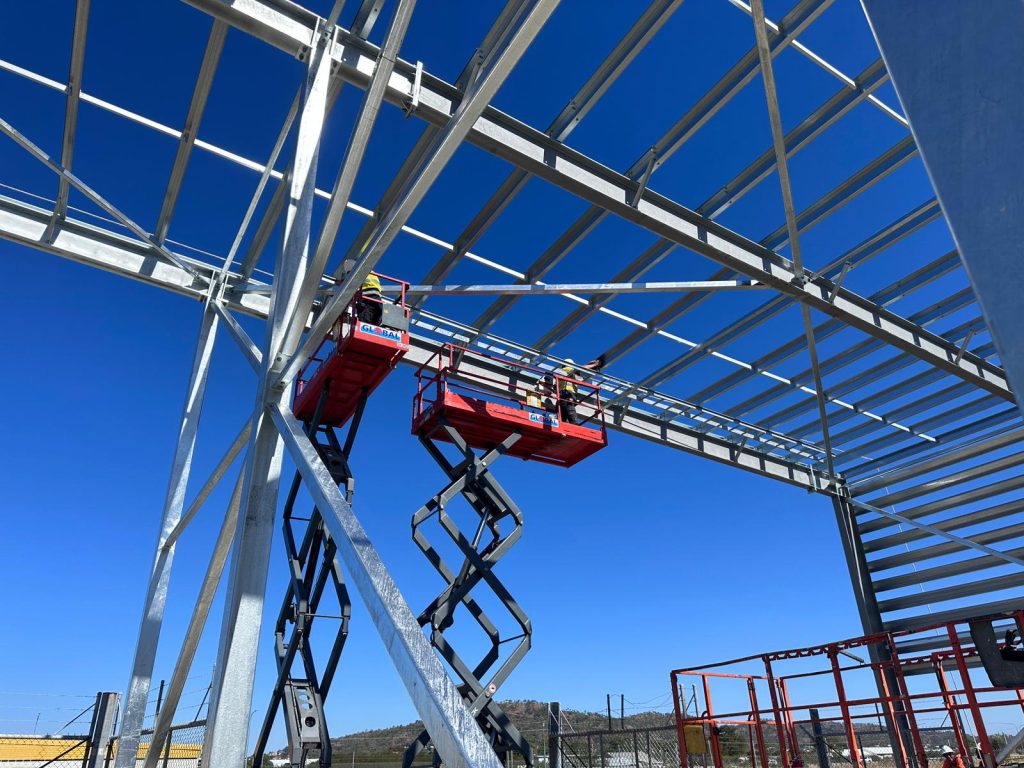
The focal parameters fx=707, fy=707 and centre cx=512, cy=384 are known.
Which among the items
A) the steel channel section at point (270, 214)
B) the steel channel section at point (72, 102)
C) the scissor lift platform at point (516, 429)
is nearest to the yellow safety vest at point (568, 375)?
the scissor lift platform at point (516, 429)

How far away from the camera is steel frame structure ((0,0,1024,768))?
5.80 metres

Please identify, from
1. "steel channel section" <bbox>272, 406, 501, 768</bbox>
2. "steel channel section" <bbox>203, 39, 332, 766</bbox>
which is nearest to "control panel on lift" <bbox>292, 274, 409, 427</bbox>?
"steel channel section" <bbox>203, 39, 332, 766</bbox>

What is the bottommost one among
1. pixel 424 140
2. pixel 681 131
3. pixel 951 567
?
pixel 951 567

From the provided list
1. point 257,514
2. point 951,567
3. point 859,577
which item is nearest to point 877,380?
point 951,567

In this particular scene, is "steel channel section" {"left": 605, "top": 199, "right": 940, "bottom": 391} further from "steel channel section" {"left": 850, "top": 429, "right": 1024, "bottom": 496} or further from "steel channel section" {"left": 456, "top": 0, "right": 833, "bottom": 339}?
"steel channel section" {"left": 850, "top": 429, "right": 1024, "bottom": 496}

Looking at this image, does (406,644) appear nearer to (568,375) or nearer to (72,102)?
(72,102)

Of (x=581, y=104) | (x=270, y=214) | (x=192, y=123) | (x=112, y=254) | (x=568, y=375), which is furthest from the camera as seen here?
(x=568, y=375)

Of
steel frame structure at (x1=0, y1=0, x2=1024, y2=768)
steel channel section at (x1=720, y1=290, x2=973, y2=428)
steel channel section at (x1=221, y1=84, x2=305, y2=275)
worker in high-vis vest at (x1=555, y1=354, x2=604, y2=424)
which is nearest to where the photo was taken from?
steel frame structure at (x1=0, y1=0, x2=1024, y2=768)

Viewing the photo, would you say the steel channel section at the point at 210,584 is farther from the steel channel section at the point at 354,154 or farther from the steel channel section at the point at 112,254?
the steel channel section at the point at 112,254

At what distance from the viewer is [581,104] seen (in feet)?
36.3

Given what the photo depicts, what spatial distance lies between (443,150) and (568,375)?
1181 centimetres

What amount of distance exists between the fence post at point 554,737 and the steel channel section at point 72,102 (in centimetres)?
1454

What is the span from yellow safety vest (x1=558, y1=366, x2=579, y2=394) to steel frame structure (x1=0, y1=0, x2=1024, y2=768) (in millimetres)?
743

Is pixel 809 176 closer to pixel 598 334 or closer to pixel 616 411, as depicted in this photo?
pixel 598 334
